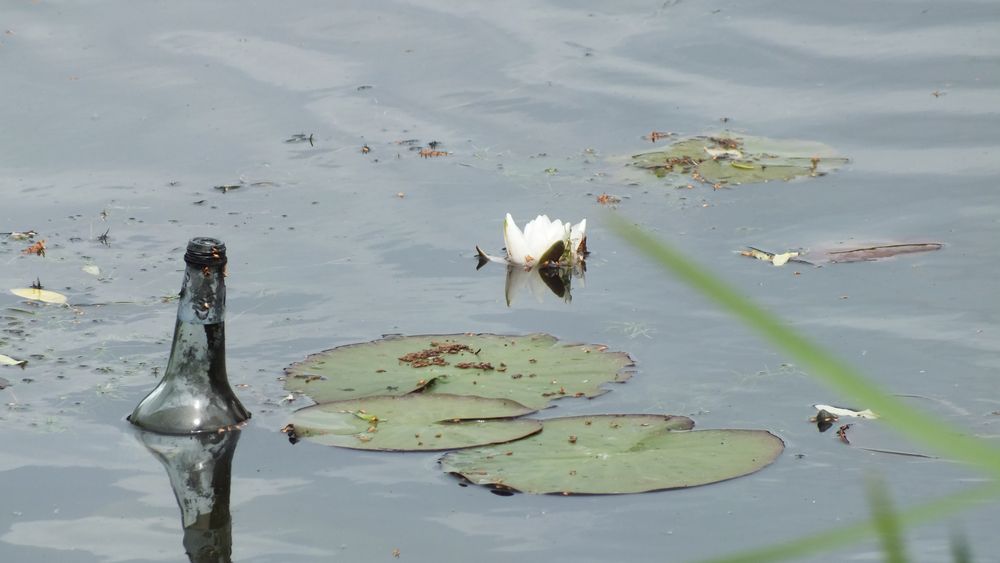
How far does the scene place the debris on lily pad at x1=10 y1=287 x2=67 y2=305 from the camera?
12.8ft

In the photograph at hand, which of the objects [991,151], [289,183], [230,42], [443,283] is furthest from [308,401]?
[230,42]

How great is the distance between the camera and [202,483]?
2.93 meters

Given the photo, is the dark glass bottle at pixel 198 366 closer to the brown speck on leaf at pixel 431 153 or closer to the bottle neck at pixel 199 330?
the bottle neck at pixel 199 330

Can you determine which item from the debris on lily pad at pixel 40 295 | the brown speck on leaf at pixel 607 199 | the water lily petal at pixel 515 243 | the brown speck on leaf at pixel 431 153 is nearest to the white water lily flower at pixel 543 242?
the water lily petal at pixel 515 243

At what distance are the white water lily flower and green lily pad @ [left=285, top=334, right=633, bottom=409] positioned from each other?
2.58ft

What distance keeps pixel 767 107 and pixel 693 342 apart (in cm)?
276

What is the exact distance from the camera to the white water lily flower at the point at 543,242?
4.46m

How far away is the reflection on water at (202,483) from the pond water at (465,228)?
0.04 meters

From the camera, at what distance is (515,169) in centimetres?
541

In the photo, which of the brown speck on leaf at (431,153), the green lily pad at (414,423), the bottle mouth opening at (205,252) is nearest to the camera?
the bottle mouth opening at (205,252)

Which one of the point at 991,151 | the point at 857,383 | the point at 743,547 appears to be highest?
the point at 857,383

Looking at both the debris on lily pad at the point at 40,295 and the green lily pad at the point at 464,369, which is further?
the debris on lily pad at the point at 40,295

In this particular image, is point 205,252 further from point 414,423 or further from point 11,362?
point 11,362

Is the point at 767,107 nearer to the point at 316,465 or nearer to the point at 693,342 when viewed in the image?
the point at 693,342
